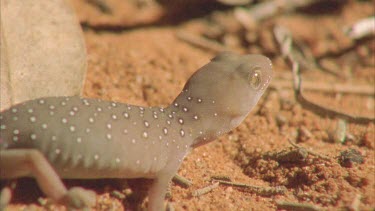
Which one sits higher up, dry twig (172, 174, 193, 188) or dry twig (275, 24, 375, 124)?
dry twig (275, 24, 375, 124)

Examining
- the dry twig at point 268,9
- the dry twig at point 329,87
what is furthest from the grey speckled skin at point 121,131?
the dry twig at point 268,9

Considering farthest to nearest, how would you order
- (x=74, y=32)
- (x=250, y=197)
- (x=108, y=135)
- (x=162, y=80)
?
(x=162, y=80) < (x=74, y=32) < (x=250, y=197) < (x=108, y=135)

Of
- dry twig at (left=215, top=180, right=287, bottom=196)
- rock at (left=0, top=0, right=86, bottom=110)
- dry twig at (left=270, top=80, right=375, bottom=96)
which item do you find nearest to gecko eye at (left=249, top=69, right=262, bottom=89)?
dry twig at (left=215, top=180, right=287, bottom=196)

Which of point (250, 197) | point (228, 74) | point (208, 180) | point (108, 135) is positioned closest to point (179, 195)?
point (208, 180)

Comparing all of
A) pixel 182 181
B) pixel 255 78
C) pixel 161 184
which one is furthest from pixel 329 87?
pixel 161 184

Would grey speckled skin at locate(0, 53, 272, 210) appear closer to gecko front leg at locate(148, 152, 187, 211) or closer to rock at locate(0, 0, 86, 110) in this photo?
gecko front leg at locate(148, 152, 187, 211)

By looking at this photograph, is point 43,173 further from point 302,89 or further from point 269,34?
point 269,34
